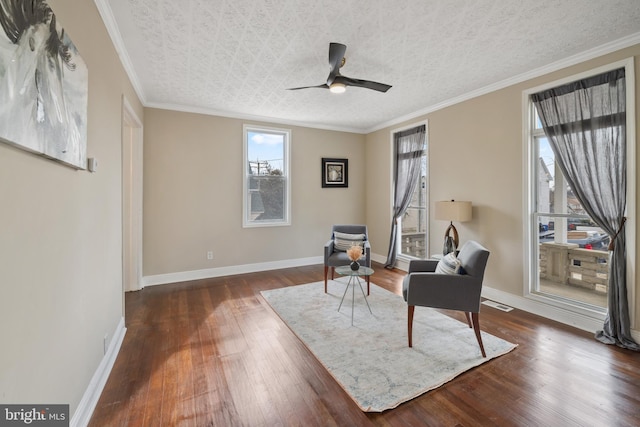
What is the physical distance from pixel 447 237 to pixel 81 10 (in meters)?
4.34

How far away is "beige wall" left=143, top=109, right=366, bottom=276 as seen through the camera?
436 cm

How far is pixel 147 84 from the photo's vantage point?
3600mm

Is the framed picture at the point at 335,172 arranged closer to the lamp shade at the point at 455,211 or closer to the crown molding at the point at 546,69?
the crown molding at the point at 546,69

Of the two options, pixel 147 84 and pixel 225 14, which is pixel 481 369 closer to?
pixel 225 14

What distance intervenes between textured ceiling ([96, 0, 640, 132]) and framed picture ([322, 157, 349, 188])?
1894mm

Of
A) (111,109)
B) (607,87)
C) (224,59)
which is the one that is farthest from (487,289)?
(111,109)

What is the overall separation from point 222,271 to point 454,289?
3.72m

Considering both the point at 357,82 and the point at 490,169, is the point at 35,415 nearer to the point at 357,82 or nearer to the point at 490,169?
the point at 357,82

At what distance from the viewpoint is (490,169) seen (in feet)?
12.2

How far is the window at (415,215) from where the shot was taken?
4.83 metres

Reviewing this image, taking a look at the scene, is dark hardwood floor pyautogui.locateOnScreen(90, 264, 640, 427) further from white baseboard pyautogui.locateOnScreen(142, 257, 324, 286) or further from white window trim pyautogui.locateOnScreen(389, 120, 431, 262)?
white window trim pyautogui.locateOnScreen(389, 120, 431, 262)

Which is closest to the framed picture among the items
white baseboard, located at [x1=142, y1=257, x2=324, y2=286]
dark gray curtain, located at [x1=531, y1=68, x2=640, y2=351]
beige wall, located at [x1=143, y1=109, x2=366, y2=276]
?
beige wall, located at [x1=143, y1=109, x2=366, y2=276]

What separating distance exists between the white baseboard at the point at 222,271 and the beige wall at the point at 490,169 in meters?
A: 2.45

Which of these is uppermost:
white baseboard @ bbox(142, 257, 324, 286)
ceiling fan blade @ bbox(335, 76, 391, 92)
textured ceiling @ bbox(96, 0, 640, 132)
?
textured ceiling @ bbox(96, 0, 640, 132)
